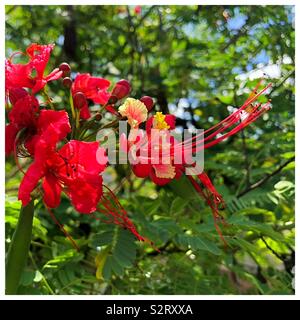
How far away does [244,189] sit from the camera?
1737 millimetres

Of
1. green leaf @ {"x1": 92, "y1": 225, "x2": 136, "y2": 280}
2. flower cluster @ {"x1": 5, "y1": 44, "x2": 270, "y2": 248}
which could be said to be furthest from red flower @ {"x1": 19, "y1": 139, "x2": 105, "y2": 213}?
green leaf @ {"x1": 92, "y1": 225, "x2": 136, "y2": 280}

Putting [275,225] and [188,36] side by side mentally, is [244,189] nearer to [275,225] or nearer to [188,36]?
[275,225]

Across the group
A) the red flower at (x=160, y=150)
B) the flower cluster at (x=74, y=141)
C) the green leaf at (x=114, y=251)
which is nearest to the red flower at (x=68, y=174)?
the flower cluster at (x=74, y=141)

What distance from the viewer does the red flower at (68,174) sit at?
0.86 meters

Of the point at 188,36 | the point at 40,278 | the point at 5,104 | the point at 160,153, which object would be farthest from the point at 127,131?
the point at 188,36

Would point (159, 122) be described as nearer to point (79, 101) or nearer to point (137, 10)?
point (79, 101)

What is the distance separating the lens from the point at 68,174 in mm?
904

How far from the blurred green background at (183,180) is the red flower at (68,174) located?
16 centimetres

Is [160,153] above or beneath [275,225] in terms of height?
above

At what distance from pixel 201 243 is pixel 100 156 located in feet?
1.58

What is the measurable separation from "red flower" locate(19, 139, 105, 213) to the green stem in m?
0.03

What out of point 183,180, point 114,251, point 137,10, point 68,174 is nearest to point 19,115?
point 68,174

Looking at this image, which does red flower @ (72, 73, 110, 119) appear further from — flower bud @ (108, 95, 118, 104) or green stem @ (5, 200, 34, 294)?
green stem @ (5, 200, 34, 294)

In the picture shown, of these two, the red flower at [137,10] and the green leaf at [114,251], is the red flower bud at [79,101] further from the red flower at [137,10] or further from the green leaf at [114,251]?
the red flower at [137,10]
